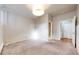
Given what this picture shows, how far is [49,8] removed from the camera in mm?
1380

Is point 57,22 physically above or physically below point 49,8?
below

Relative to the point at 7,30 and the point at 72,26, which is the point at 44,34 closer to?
the point at 72,26

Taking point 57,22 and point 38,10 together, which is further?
point 57,22

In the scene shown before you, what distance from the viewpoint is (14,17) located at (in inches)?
54.6

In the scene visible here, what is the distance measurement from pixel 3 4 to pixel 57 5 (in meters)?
0.97

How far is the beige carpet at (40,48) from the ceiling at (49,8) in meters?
0.56

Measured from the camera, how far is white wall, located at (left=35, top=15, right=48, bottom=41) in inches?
57.1

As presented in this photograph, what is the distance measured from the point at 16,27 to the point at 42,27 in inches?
19.7

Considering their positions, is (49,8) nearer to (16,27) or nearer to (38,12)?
(38,12)

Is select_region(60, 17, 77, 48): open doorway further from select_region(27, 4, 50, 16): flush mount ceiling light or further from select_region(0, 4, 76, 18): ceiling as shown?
select_region(27, 4, 50, 16): flush mount ceiling light

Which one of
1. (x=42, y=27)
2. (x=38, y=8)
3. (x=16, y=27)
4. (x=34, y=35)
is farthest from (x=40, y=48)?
(x=38, y=8)

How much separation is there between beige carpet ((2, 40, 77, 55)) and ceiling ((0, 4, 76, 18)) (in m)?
0.56
